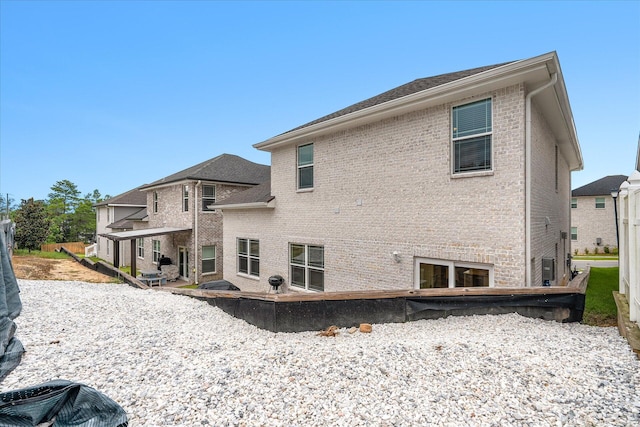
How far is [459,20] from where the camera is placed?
12.1 meters

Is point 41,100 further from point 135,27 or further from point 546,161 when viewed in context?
point 546,161

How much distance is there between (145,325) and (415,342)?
16.8 ft

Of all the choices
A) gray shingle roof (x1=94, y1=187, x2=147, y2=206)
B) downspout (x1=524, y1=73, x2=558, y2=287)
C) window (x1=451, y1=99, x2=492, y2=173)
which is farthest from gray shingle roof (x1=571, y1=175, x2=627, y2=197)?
gray shingle roof (x1=94, y1=187, x2=147, y2=206)

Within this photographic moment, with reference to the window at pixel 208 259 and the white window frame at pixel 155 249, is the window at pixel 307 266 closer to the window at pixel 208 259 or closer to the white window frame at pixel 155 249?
the window at pixel 208 259

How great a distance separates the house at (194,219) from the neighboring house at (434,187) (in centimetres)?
868

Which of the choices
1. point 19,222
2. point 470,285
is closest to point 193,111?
point 19,222

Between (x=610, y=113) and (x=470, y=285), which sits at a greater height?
(x=610, y=113)

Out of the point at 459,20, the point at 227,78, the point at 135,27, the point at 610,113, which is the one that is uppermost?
the point at 227,78

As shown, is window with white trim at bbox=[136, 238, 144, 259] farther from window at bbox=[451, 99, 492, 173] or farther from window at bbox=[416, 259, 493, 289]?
window at bbox=[451, 99, 492, 173]

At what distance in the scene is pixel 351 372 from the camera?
12.8 feet

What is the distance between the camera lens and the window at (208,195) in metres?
19.1

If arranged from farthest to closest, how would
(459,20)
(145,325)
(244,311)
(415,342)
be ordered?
(459,20) < (244,311) < (145,325) < (415,342)

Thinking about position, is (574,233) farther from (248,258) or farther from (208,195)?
(208,195)

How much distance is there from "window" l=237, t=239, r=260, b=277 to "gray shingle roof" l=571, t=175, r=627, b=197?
33868mm
